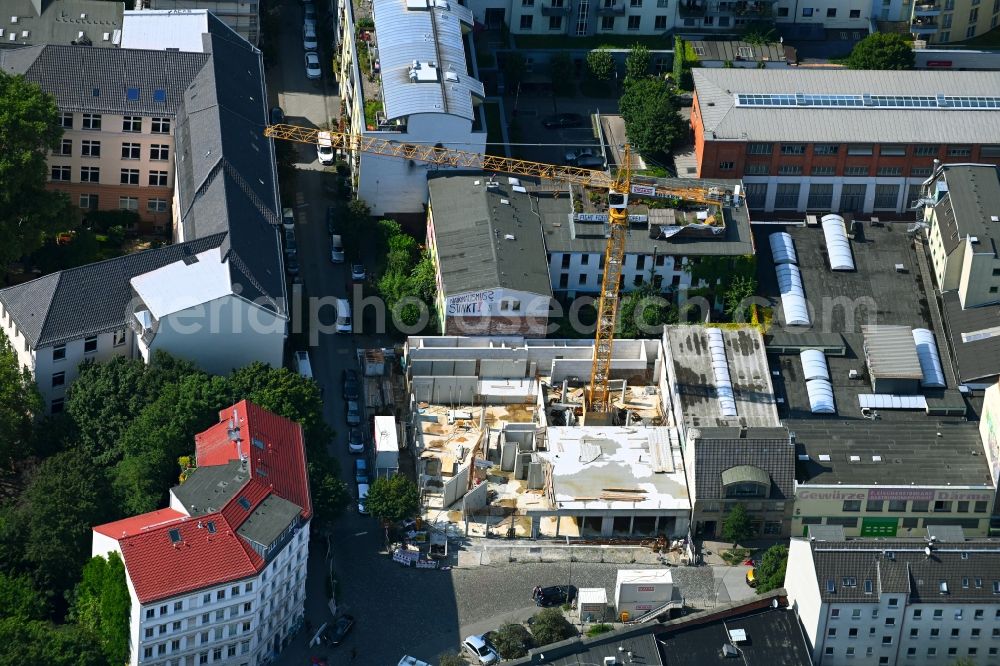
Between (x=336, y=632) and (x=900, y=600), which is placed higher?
(x=900, y=600)

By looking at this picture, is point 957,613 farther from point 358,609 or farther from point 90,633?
point 90,633

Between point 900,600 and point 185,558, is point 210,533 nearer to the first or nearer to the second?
point 185,558

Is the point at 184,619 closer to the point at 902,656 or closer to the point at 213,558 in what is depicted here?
the point at 213,558

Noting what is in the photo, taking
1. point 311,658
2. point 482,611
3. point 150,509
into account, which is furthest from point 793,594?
point 150,509

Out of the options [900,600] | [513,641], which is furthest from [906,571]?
[513,641]

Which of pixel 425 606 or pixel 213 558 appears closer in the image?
pixel 213 558

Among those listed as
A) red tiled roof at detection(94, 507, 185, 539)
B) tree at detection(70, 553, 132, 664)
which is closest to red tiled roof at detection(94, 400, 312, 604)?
red tiled roof at detection(94, 507, 185, 539)
